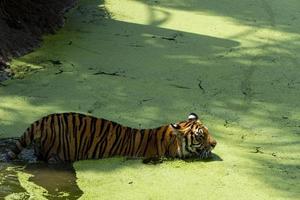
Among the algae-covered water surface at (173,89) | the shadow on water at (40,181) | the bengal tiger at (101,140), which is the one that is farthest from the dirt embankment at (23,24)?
the shadow on water at (40,181)

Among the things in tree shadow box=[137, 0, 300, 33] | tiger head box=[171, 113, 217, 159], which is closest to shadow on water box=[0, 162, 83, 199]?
tiger head box=[171, 113, 217, 159]

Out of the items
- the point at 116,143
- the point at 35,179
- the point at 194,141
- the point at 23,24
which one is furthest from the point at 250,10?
the point at 35,179

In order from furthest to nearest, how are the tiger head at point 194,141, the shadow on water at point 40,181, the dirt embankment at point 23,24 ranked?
the dirt embankment at point 23,24
the tiger head at point 194,141
the shadow on water at point 40,181

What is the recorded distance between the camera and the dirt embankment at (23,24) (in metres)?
4.96

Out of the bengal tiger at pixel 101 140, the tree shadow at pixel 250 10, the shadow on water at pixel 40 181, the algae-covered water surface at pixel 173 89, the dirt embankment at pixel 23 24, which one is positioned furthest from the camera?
the tree shadow at pixel 250 10

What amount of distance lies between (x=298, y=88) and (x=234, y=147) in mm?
1175

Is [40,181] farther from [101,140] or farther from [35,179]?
[101,140]

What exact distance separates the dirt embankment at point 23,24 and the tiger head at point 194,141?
1.63 m

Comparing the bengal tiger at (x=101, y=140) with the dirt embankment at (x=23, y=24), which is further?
the dirt embankment at (x=23, y=24)

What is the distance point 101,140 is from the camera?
11.1 feet

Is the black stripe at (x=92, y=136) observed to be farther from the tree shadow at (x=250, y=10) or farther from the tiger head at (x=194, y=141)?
the tree shadow at (x=250, y=10)

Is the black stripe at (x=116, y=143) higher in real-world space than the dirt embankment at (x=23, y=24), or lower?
lower

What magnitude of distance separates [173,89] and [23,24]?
4.88 feet

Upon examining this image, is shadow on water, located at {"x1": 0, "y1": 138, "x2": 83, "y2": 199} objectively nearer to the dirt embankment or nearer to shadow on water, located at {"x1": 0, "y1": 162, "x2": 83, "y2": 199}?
shadow on water, located at {"x1": 0, "y1": 162, "x2": 83, "y2": 199}
